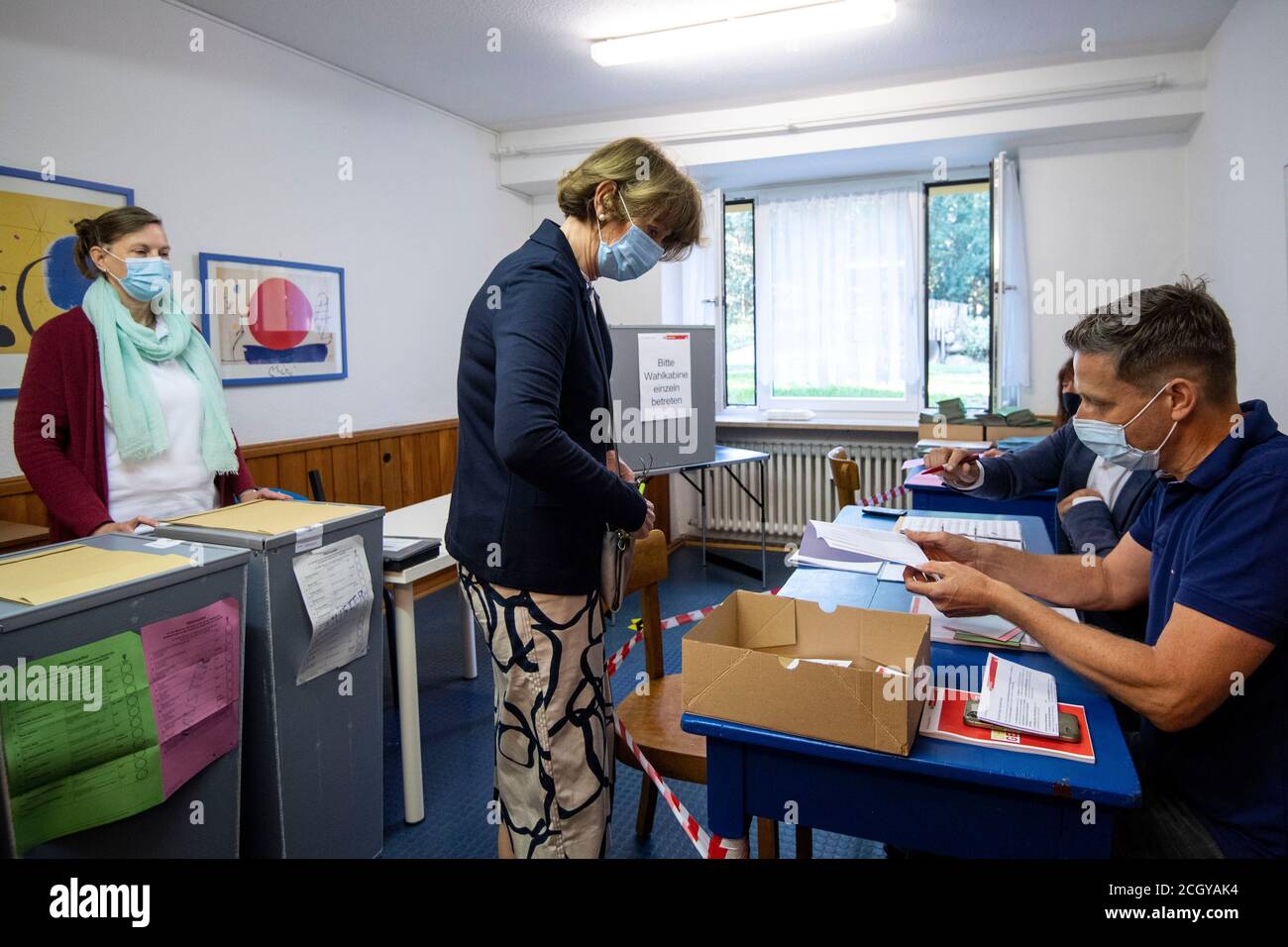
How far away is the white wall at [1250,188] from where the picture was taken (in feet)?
10.2

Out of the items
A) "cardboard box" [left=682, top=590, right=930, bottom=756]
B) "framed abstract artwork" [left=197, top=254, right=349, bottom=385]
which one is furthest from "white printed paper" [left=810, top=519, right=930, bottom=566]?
"framed abstract artwork" [left=197, top=254, right=349, bottom=385]

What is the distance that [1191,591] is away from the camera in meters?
1.17

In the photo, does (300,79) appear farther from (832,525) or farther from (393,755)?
(832,525)

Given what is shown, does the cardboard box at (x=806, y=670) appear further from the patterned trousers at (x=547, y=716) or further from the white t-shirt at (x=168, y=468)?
the white t-shirt at (x=168, y=468)

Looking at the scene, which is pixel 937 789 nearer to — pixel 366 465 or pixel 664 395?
pixel 664 395

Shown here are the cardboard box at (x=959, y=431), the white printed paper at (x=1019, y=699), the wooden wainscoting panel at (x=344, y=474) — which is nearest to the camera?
the white printed paper at (x=1019, y=699)

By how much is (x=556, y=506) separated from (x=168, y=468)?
1.33 meters

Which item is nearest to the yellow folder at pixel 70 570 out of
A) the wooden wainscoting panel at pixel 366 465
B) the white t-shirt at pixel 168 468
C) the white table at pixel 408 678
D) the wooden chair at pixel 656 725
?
the white t-shirt at pixel 168 468

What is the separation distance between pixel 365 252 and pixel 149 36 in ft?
4.43

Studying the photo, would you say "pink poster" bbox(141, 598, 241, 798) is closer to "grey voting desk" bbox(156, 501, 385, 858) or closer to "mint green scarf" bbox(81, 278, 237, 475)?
"grey voting desk" bbox(156, 501, 385, 858)

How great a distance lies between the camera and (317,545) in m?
1.93

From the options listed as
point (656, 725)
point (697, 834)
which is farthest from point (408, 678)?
point (697, 834)

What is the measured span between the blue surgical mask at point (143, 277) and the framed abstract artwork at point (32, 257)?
0.77 m

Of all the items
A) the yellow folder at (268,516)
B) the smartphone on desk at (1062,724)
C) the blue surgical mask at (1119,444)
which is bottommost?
the smartphone on desk at (1062,724)
